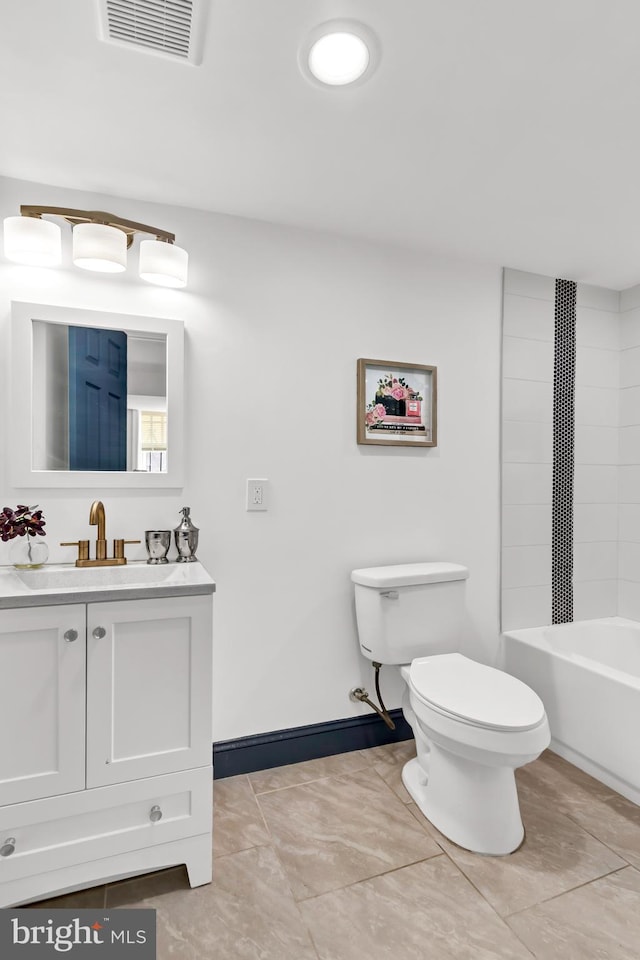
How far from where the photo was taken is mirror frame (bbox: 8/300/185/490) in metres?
1.79

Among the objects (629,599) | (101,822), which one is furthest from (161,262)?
(629,599)

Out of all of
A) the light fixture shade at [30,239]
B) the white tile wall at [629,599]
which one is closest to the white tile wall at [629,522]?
the white tile wall at [629,599]

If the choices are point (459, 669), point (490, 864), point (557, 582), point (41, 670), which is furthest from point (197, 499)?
point (557, 582)

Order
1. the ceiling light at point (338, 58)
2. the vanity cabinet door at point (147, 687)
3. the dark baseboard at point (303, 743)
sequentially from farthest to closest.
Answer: the dark baseboard at point (303, 743), the vanity cabinet door at point (147, 687), the ceiling light at point (338, 58)

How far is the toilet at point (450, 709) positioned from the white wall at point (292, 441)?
22 centimetres

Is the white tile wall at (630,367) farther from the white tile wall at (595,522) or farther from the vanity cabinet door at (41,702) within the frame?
the vanity cabinet door at (41,702)

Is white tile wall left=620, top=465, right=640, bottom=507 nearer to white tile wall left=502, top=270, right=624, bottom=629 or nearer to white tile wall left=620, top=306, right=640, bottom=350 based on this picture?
white tile wall left=502, top=270, right=624, bottom=629

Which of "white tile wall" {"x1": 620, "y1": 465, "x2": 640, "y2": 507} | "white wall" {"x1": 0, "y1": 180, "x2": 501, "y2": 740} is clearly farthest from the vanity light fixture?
"white tile wall" {"x1": 620, "y1": 465, "x2": 640, "y2": 507}

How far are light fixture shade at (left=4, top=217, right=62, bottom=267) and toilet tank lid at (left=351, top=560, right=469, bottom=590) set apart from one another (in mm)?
1642

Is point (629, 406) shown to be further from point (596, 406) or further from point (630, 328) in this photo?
point (630, 328)

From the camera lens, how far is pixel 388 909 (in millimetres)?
1438

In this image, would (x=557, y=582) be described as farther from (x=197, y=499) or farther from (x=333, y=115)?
(x=333, y=115)

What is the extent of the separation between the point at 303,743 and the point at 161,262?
1.98 meters

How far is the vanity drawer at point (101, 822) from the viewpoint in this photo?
1.35 metres
